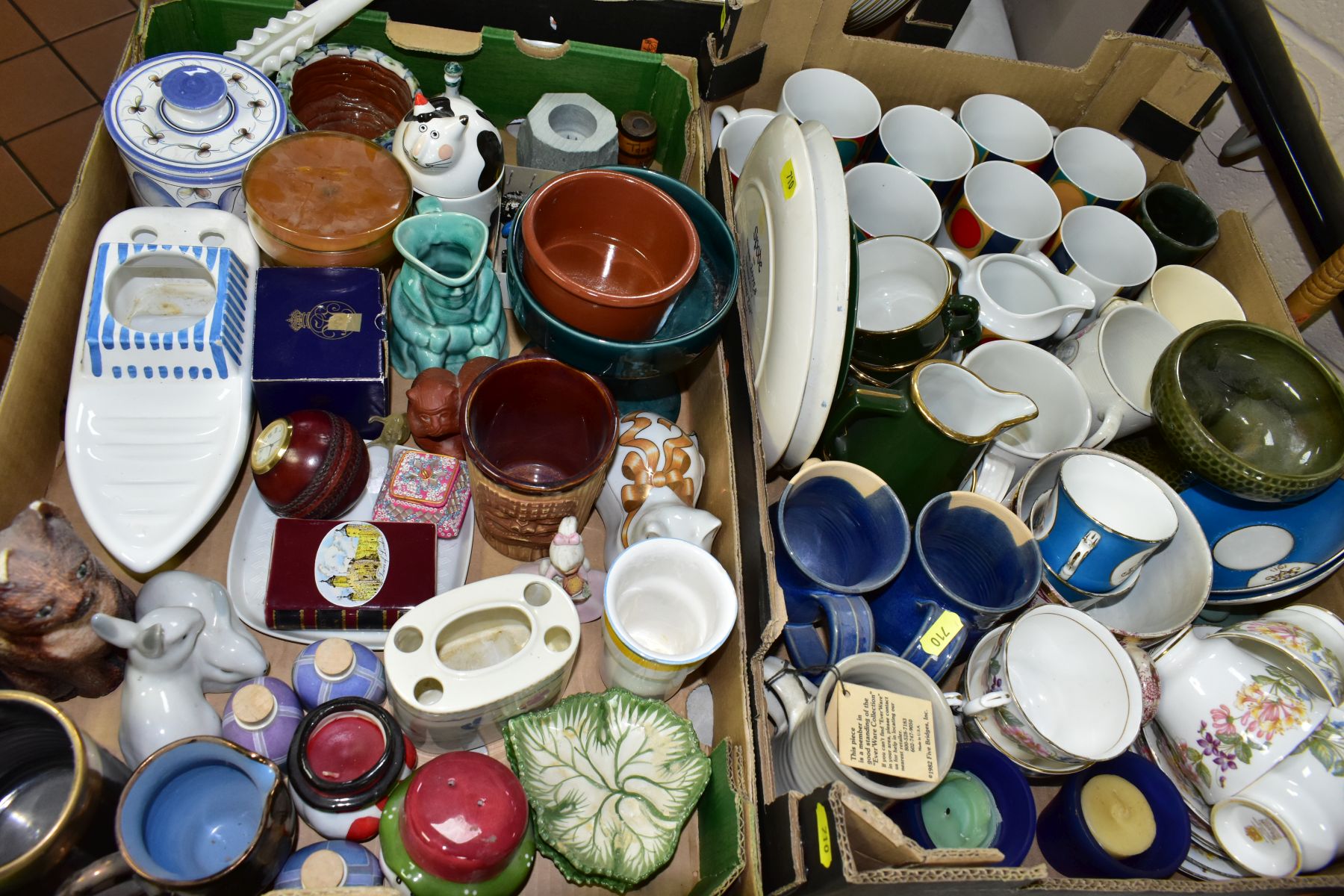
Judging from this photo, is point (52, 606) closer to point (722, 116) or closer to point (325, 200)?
point (325, 200)

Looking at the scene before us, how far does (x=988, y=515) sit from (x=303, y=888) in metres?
0.75

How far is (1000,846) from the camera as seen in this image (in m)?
0.82

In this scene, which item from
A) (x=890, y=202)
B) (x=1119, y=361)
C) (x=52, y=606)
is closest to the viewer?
(x=52, y=606)

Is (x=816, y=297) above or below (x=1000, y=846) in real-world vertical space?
above

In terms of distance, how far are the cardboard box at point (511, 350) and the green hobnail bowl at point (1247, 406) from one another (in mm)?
505

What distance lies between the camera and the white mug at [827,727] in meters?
0.76

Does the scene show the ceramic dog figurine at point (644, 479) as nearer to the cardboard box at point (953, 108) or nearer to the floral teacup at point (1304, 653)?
the cardboard box at point (953, 108)

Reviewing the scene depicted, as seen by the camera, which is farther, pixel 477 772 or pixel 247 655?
pixel 247 655

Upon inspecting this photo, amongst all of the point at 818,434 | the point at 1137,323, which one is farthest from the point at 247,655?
the point at 1137,323

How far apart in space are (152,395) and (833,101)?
102 centimetres

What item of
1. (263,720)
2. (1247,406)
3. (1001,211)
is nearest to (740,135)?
(1001,211)

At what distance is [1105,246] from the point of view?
1237 millimetres

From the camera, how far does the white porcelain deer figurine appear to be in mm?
717

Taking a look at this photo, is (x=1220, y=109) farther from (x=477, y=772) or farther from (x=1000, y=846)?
(x=477, y=772)
